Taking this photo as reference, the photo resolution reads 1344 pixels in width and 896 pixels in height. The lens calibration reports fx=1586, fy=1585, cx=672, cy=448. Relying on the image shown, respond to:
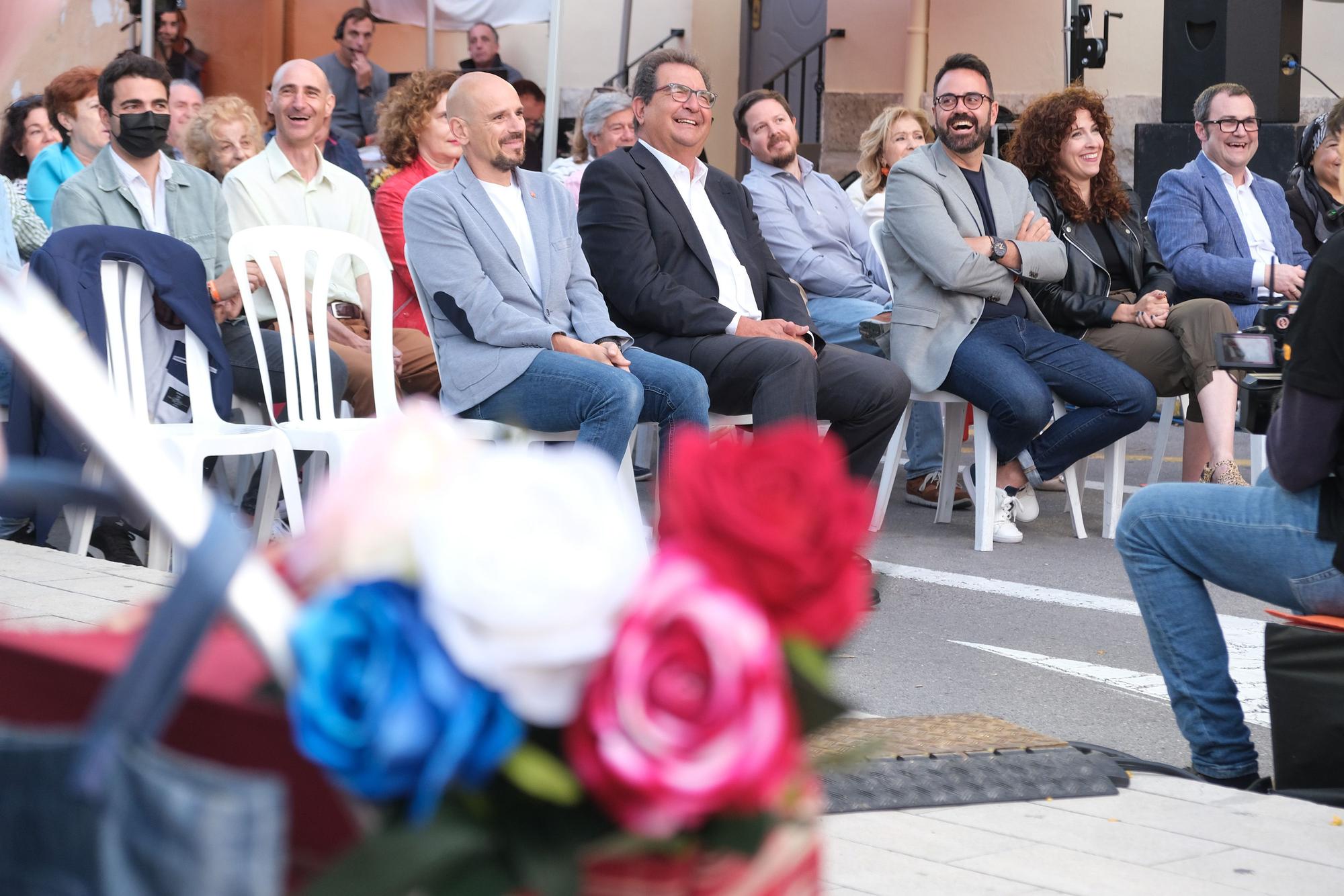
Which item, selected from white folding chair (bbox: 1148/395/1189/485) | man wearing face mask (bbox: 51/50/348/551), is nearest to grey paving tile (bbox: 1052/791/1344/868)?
man wearing face mask (bbox: 51/50/348/551)

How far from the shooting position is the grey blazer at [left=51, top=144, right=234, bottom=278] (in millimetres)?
6141

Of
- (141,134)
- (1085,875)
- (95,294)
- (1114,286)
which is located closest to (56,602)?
(95,294)

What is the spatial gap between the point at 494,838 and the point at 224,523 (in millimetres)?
227

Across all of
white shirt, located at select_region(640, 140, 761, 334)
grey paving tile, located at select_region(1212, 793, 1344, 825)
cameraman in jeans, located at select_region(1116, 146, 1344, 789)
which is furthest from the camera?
white shirt, located at select_region(640, 140, 761, 334)

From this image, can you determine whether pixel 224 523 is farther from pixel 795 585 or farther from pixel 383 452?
pixel 795 585

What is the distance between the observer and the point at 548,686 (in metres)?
0.85

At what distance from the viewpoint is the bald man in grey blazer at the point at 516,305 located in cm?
553

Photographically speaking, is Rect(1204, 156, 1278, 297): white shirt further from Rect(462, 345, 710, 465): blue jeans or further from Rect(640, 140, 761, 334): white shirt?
Rect(462, 345, 710, 465): blue jeans

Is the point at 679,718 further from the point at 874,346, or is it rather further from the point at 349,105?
the point at 349,105

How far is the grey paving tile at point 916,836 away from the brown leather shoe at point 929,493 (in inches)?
196

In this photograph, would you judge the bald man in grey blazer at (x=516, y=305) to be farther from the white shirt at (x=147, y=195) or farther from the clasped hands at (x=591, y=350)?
the white shirt at (x=147, y=195)

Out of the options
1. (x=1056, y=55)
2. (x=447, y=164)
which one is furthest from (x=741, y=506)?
(x=1056, y=55)

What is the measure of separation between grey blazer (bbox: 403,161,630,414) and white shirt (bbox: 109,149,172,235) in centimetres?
121

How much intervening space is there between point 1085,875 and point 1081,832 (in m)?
0.26
